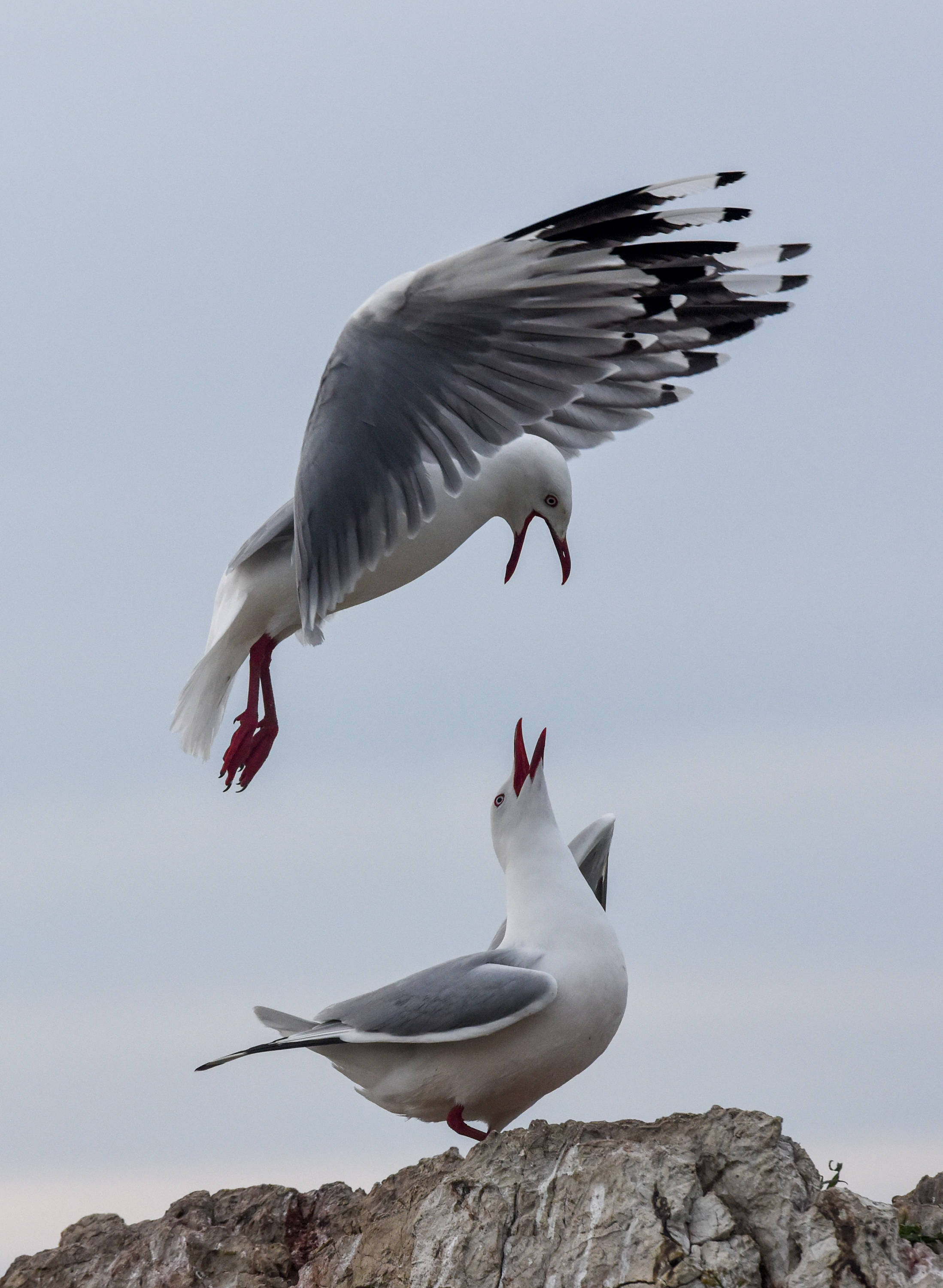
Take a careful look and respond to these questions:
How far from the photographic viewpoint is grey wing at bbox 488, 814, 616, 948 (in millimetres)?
7656

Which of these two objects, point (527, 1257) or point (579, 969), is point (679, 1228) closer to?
point (527, 1257)

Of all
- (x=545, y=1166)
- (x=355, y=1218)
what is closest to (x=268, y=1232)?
(x=355, y=1218)

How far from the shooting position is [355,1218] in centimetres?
629

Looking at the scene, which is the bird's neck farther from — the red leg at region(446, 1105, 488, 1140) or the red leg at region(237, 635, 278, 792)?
the red leg at region(237, 635, 278, 792)

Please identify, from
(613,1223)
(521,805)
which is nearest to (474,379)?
(521,805)

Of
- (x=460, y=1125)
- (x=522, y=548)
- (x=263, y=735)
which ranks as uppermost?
(x=522, y=548)

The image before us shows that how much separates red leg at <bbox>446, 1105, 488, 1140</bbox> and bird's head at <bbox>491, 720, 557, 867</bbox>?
104 cm

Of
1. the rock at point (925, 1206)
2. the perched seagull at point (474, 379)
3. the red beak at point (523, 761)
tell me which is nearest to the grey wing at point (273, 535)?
the perched seagull at point (474, 379)

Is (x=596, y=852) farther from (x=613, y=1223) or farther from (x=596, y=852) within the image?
(x=613, y=1223)

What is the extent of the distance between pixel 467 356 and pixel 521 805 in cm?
187

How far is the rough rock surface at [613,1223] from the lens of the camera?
5137 millimetres

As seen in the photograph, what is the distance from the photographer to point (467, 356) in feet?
22.1

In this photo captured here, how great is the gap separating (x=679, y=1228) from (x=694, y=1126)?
0.45 m

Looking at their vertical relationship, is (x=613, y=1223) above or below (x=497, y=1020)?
below
